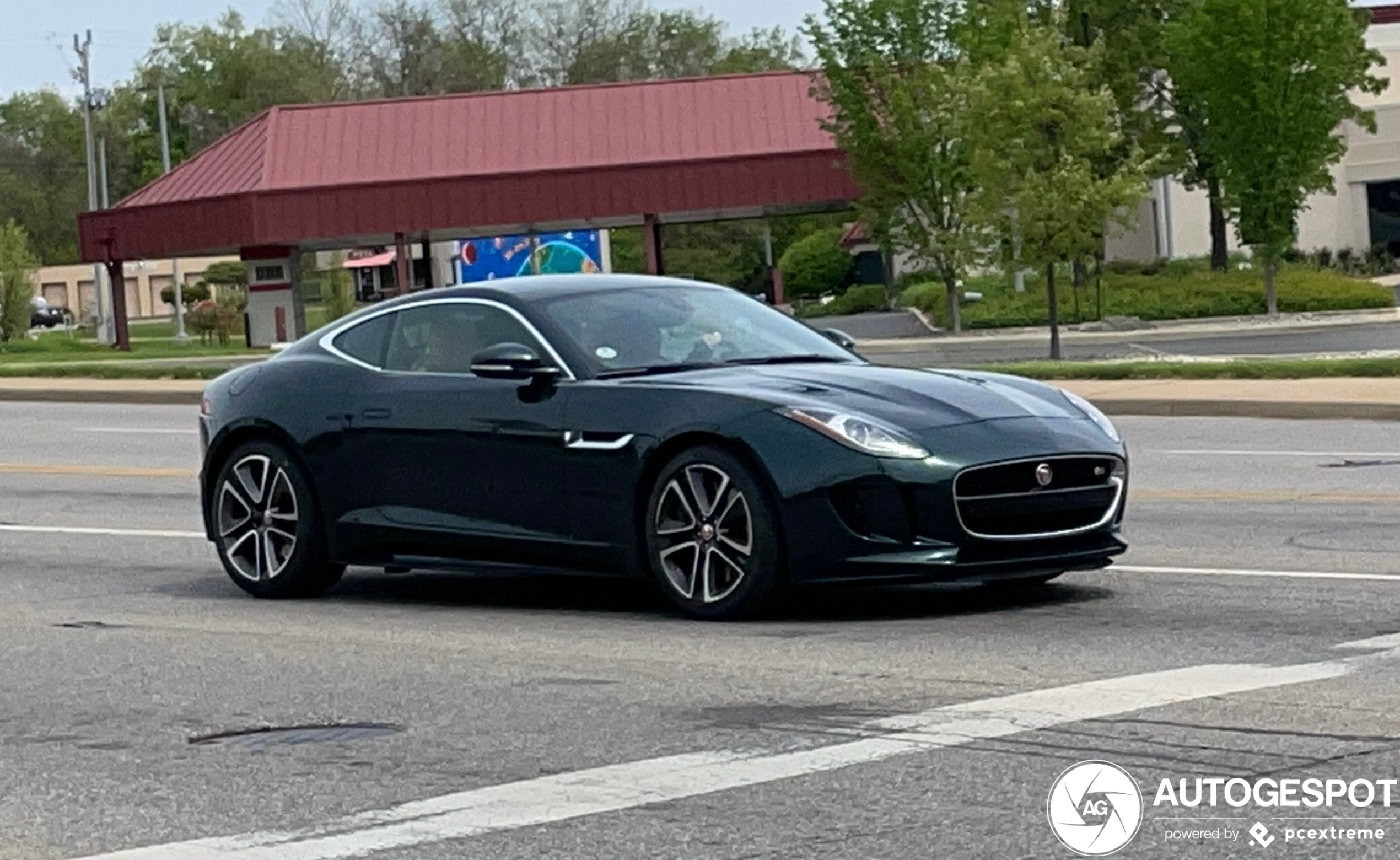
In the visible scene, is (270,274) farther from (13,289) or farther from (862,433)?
(862,433)

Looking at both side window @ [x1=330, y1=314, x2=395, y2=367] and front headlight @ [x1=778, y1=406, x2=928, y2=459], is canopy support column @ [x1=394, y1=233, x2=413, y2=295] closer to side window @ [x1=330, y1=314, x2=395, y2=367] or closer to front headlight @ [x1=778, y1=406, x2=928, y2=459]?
side window @ [x1=330, y1=314, x2=395, y2=367]

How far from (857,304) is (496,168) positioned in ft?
34.3

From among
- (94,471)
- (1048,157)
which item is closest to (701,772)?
(94,471)

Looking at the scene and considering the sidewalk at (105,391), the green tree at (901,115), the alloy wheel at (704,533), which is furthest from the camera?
the green tree at (901,115)

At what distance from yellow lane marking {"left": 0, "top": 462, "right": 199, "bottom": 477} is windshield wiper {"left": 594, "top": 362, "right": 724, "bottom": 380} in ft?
28.6

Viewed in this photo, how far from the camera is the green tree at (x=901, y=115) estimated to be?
155ft

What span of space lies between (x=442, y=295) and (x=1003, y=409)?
2.79m

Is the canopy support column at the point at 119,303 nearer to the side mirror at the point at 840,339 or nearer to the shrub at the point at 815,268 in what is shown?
the shrub at the point at 815,268

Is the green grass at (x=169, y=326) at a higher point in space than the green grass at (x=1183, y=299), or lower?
higher

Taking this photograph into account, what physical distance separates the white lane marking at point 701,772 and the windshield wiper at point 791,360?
290cm

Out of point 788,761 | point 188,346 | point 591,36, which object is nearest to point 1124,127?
point 188,346

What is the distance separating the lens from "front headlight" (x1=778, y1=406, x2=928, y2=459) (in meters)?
8.74

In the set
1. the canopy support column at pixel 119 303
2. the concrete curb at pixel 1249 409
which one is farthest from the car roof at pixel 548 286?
the canopy support column at pixel 119 303

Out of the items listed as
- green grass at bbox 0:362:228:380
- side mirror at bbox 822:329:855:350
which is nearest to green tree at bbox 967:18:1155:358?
green grass at bbox 0:362:228:380
